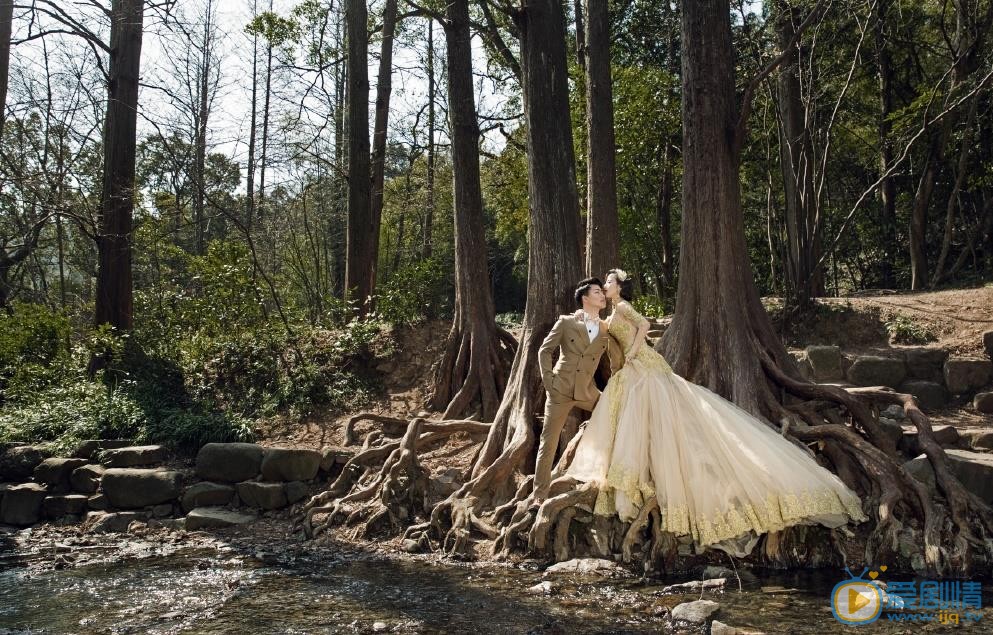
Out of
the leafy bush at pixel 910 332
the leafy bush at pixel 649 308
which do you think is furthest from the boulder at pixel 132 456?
the leafy bush at pixel 910 332

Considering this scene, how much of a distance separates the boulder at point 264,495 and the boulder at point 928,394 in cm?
816

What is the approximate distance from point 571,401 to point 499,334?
12.9ft

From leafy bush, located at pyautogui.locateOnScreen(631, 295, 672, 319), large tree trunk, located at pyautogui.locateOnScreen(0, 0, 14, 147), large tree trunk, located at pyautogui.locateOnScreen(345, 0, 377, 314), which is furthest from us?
leafy bush, located at pyautogui.locateOnScreen(631, 295, 672, 319)

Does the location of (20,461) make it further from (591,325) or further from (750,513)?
(750,513)

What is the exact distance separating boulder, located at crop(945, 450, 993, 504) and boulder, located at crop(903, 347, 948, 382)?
3.42 metres

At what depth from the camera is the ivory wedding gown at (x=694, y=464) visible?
6.20 meters

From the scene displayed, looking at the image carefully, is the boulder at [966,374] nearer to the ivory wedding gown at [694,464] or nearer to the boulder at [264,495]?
the ivory wedding gown at [694,464]

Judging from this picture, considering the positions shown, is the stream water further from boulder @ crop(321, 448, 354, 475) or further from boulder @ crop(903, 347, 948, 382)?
boulder @ crop(903, 347, 948, 382)

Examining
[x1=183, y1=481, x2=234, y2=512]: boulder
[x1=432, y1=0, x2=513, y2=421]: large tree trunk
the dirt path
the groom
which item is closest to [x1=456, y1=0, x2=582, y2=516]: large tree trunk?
the groom

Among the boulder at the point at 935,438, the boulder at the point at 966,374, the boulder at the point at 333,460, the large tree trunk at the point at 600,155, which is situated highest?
the large tree trunk at the point at 600,155

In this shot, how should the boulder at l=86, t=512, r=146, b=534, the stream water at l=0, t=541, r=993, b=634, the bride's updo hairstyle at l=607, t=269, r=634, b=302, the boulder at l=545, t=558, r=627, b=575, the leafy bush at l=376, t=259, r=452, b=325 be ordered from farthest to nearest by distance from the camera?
the leafy bush at l=376, t=259, r=452, b=325
the boulder at l=86, t=512, r=146, b=534
the bride's updo hairstyle at l=607, t=269, r=634, b=302
the boulder at l=545, t=558, r=627, b=575
the stream water at l=0, t=541, r=993, b=634

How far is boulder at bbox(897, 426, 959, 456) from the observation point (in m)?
7.70

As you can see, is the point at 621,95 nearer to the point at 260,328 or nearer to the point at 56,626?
the point at 260,328

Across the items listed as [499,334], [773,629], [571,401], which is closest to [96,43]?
[499,334]
